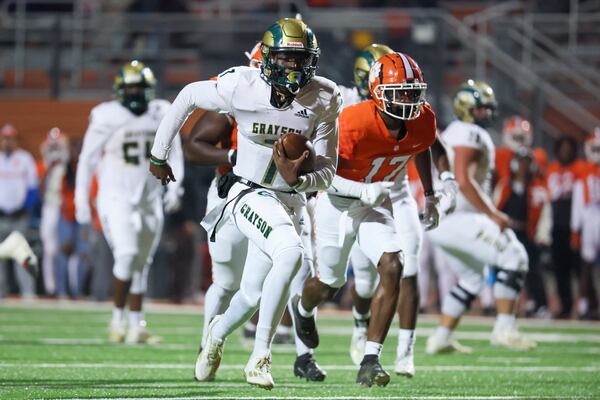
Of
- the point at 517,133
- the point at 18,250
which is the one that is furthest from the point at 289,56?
the point at 517,133

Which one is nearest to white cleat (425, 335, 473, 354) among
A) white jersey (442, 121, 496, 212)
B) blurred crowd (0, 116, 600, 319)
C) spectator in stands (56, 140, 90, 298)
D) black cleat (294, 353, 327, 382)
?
white jersey (442, 121, 496, 212)

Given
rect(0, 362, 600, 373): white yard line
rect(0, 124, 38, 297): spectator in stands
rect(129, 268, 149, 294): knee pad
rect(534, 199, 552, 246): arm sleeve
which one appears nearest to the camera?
rect(0, 362, 600, 373): white yard line

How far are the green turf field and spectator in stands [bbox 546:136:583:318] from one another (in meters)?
2.10

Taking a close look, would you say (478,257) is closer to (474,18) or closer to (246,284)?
(246,284)

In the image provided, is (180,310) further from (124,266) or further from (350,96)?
(350,96)

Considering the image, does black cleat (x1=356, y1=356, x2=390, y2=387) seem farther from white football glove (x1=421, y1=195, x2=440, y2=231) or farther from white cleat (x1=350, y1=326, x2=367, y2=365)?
white cleat (x1=350, y1=326, x2=367, y2=365)

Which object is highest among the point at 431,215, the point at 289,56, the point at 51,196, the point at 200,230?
the point at 289,56

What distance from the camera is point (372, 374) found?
634cm

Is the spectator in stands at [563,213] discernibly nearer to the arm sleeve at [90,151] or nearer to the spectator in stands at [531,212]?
the spectator in stands at [531,212]

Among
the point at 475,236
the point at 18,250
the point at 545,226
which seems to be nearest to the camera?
the point at 18,250

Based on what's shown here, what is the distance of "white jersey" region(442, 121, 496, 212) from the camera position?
914 cm

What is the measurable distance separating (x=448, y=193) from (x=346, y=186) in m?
1.11

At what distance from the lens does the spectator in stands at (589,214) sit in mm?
13922

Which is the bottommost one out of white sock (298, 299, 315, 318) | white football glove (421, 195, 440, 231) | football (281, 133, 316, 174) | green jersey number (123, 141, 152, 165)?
white sock (298, 299, 315, 318)
